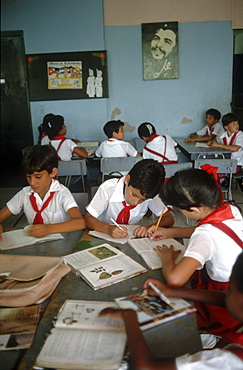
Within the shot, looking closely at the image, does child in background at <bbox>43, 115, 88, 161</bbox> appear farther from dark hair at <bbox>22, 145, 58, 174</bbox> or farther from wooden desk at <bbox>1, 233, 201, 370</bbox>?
wooden desk at <bbox>1, 233, 201, 370</bbox>

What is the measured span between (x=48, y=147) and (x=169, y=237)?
0.88 meters

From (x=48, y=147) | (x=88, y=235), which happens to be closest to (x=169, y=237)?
(x=88, y=235)

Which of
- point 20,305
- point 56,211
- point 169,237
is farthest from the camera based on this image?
point 56,211

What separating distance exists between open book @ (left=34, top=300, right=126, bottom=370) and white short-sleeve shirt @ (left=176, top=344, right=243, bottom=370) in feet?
0.50

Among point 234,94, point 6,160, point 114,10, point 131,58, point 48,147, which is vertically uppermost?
point 114,10

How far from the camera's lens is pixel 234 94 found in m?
5.39

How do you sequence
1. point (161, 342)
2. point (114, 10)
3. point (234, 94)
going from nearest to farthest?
point (161, 342) → point (114, 10) → point (234, 94)

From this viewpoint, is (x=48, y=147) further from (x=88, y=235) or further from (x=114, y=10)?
(x=114, y=10)

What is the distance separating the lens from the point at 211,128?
16.5ft

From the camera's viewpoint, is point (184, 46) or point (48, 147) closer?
point (48, 147)

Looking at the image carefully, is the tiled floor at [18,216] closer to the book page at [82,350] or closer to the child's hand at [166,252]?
the child's hand at [166,252]

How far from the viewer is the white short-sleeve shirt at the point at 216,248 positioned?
1280mm

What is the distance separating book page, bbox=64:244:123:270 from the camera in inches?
55.4

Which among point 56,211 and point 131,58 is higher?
point 131,58
